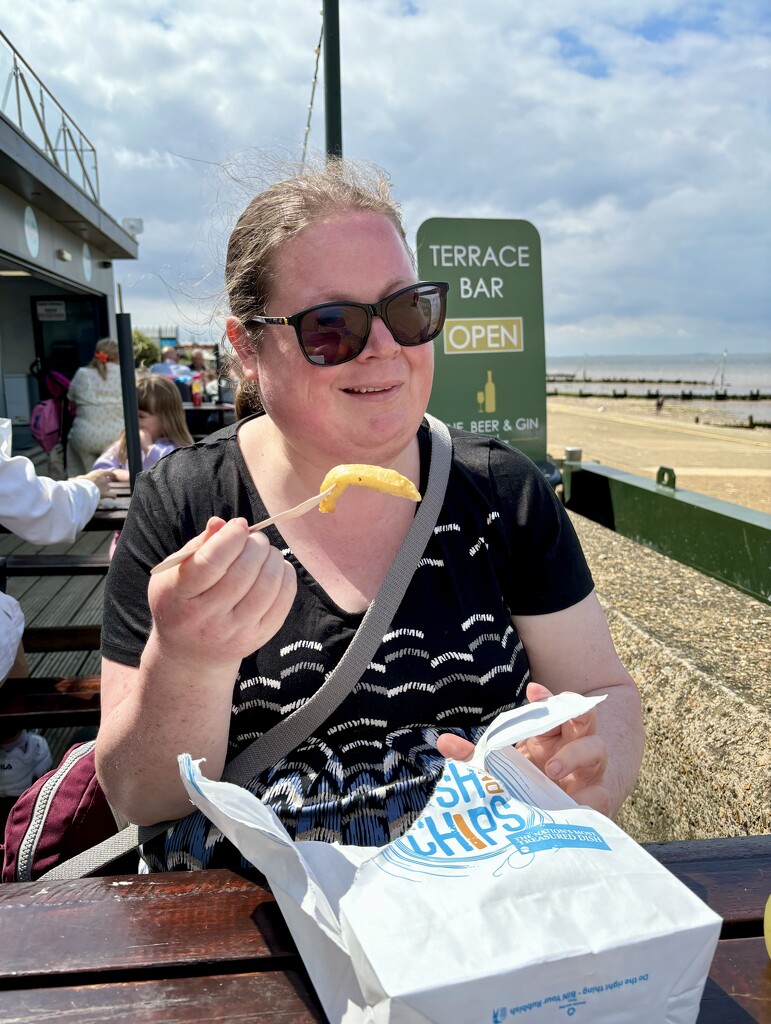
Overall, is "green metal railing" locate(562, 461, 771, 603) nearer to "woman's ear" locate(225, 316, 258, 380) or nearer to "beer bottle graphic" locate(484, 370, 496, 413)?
"beer bottle graphic" locate(484, 370, 496, 413)

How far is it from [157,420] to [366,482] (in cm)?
463

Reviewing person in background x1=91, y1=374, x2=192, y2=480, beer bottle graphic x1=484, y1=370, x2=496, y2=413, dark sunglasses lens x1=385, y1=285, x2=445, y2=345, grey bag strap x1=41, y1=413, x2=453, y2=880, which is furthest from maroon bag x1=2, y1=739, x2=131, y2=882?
beer bottle graphic x1=484, y1=370, x2=496, y2=413

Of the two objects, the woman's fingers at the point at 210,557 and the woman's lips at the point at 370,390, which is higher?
the woman's lips at the point at 370,390

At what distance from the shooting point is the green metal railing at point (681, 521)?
3445 millimetres

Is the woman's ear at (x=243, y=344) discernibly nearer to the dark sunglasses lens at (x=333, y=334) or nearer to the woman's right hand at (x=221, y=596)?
the dark sunglasses lens at (x=333, y=334)

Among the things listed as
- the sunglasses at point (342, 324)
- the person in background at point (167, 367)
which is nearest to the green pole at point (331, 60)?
the sunglasses at point (342, 324)

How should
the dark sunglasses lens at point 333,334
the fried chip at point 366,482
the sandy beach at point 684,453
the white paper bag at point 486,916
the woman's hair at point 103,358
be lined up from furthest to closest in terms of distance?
the sandy beach at point 684,453
the woman's hair at point 103,358
the dark sunglasses lens at point 333,334
the fried chip at point 366,482
the white paper bag at point 486,916

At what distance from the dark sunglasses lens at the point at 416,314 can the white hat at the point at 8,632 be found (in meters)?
1.73

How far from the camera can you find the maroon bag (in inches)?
62.3

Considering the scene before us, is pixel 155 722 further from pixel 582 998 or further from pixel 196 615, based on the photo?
pixel 582 998

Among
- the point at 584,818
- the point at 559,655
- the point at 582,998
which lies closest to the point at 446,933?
the point at 582,998

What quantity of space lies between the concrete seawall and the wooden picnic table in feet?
2.87

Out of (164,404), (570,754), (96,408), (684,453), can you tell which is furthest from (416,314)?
(684,453)

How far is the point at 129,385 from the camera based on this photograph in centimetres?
375
